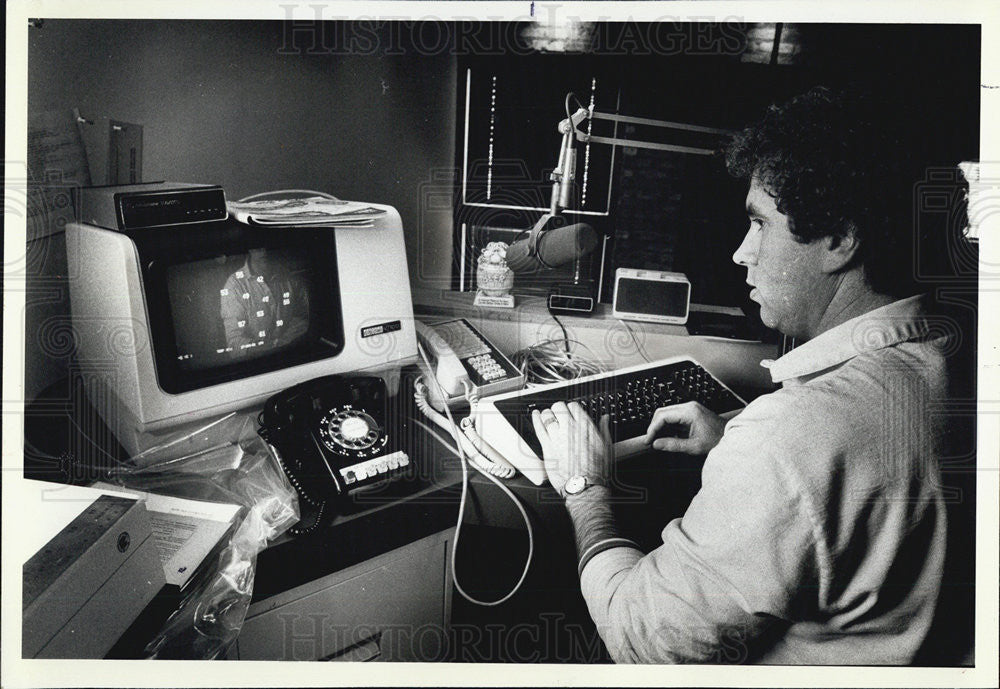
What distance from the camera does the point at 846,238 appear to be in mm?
1300

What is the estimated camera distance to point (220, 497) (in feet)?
4.28

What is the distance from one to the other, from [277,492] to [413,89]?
71 cm

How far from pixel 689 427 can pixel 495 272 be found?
0.43 meters

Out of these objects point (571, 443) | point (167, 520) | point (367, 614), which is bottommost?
point (367, 614)

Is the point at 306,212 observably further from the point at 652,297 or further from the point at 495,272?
the point at 652,297

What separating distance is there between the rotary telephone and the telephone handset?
11cm

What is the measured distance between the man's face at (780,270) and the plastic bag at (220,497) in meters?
0.86

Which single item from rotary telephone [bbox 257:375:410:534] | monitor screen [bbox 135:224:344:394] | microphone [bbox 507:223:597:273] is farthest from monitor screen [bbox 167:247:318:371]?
microphone [bbox 507:223:597:273]

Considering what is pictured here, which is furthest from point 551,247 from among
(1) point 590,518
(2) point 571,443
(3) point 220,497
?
(3) point 220,497

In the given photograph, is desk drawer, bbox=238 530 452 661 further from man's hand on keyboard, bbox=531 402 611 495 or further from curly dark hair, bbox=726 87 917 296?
curly dark hair, bbox=726 87 917 296

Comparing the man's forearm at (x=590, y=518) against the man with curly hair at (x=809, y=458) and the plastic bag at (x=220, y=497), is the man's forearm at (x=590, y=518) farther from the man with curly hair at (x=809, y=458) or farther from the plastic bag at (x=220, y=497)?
the plastic bag at (x=220, y=497)

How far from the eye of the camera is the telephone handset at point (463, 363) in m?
1.37

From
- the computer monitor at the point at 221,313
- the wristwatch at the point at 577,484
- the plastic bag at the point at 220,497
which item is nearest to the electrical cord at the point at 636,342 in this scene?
the wristwatch at the point at 577,484

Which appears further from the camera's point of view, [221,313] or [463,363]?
[463,363]
